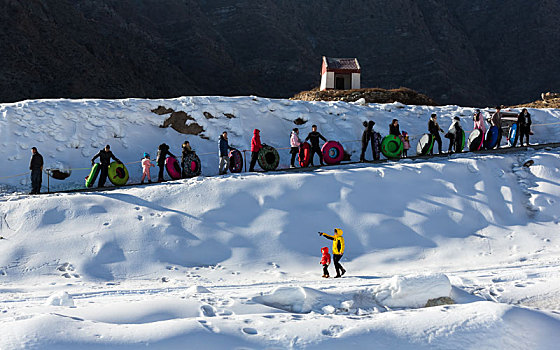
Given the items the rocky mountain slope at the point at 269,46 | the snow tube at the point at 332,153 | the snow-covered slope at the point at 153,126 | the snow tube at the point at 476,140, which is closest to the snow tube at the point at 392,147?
the snow tube at the point at 332,153

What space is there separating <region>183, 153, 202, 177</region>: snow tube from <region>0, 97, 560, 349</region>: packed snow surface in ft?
3.95

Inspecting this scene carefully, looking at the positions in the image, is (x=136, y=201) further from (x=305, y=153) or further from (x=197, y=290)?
(x=305, y=153)

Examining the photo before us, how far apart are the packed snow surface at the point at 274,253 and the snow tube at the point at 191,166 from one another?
3.95 ft

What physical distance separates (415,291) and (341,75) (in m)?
30.1

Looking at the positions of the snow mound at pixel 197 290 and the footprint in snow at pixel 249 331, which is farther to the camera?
the snow mound at pixel 197 290

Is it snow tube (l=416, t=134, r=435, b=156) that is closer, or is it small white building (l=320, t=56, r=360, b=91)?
snow tube (l=416, t=134, r=435, b=156)

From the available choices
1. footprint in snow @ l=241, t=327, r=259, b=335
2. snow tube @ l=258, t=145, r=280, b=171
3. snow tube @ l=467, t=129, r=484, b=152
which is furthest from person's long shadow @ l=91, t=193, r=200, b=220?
snow tube @ l=467, t=129, r=484, b=152

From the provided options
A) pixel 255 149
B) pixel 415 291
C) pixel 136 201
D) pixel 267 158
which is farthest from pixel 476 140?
pixel 136 201

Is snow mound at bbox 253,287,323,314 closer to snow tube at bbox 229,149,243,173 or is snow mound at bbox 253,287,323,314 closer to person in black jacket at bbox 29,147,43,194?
snow tube at bbox 229,149,243,173

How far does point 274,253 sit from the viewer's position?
37.9 ft

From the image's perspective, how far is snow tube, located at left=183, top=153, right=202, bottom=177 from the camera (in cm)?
1546

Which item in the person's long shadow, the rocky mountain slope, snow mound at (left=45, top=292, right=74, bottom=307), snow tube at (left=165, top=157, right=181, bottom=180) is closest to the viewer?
snow mound at (left=45, top=292, right=74, bottom=307)

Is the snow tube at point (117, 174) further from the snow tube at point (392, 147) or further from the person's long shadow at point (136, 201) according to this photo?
the snow tube at point (392, 147)

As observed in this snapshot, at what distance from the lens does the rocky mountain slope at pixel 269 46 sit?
162ft
